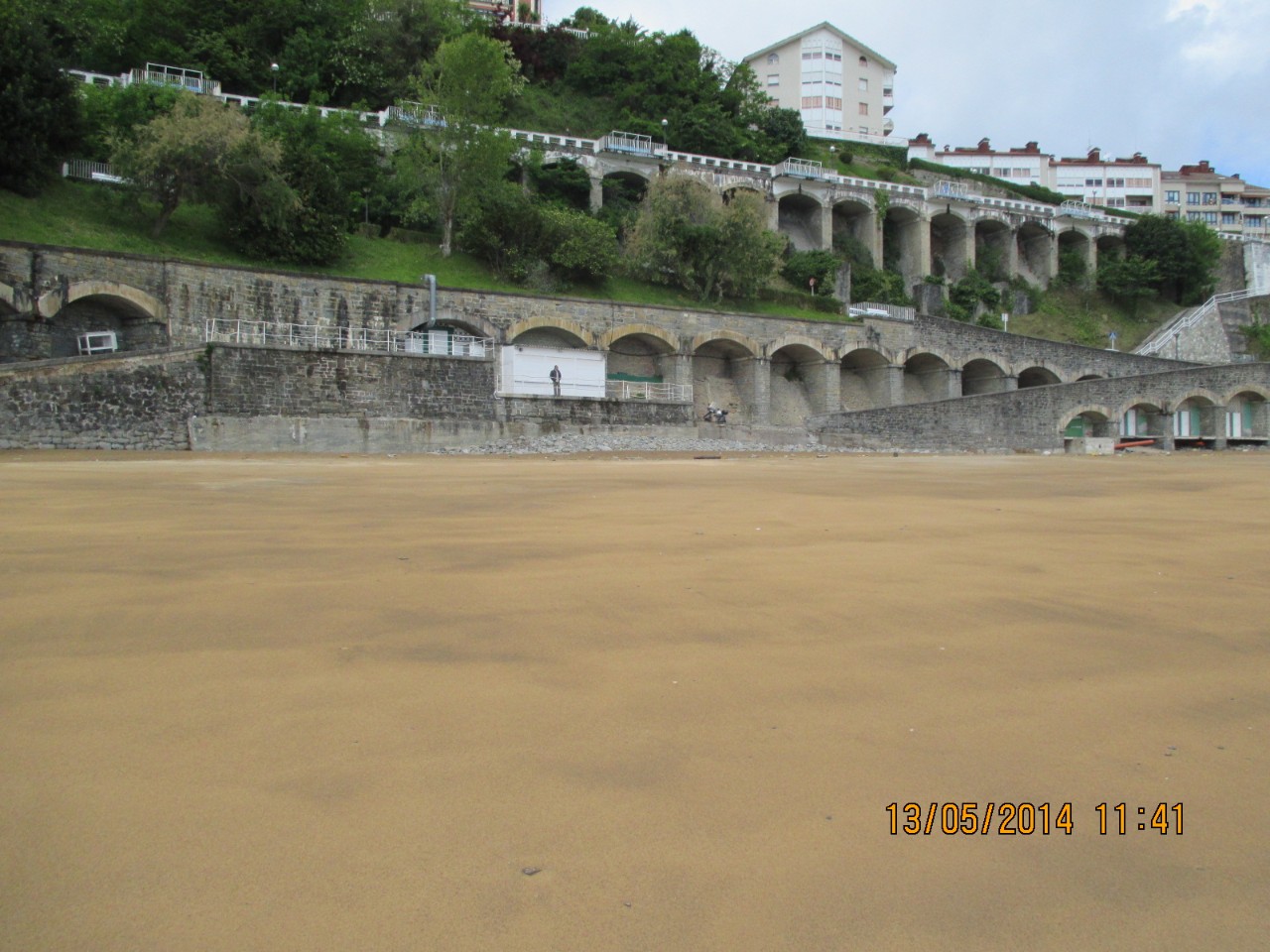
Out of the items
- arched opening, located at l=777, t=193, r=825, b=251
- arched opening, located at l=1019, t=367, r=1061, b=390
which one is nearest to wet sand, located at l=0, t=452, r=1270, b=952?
arched opening, located at l=1019, t=367, r=1061, b=390

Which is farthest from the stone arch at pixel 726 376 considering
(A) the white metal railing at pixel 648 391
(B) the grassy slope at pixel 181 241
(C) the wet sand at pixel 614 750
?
(C) the wet sand at pixel 614 750

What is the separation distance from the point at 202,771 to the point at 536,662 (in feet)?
3.55

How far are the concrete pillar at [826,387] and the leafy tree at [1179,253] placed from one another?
85.3 feet

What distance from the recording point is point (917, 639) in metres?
3.18

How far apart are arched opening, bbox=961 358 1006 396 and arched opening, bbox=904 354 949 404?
5.54 feet

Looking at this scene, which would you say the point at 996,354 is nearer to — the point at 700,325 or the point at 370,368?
the point at 700,325

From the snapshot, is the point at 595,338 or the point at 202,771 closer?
the point at 202,771

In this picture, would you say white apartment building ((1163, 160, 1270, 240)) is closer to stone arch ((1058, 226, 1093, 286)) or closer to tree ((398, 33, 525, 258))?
stone arch ((1058, 226, 1093, 286))

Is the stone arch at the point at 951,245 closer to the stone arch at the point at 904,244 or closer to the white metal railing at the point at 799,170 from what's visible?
the stone arch at the point at 904,244

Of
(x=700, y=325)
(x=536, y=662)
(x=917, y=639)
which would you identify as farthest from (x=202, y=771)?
(x=700, y=325)

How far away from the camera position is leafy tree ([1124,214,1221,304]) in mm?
49344

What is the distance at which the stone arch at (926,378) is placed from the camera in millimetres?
37594

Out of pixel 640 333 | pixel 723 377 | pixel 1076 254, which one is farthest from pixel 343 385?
pixel 1076 254

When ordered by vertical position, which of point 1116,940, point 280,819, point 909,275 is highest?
point 909,275
